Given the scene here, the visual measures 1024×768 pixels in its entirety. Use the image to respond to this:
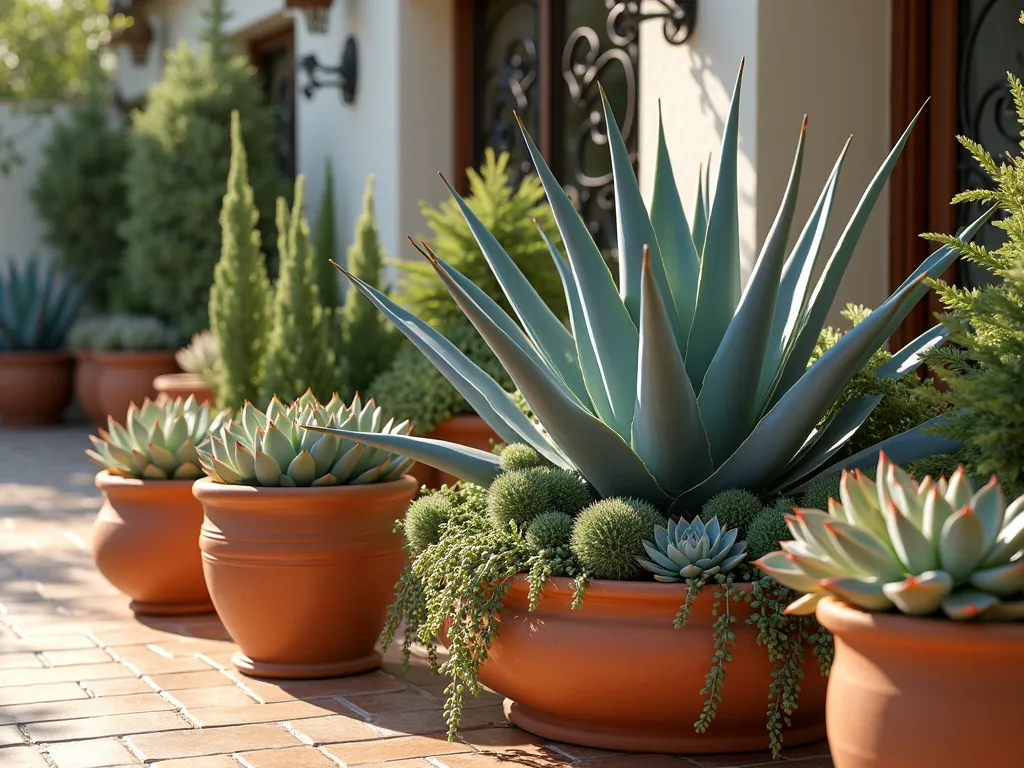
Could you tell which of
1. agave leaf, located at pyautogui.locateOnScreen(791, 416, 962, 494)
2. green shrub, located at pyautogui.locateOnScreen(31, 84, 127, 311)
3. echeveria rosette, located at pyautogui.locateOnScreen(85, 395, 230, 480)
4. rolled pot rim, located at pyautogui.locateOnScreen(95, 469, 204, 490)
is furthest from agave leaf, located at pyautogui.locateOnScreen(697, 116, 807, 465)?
green shrub, located at pyautogui.locateOnScreen(31, 84, 127, 311)

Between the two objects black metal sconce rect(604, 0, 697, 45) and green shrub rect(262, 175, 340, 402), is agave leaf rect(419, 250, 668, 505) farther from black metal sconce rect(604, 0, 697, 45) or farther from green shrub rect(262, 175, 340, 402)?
green shrub rect(262, 175, 340, 402)

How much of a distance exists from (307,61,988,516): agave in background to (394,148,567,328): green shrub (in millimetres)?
1892

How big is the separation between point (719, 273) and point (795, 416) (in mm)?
494

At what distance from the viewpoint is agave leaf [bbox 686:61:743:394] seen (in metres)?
3.49

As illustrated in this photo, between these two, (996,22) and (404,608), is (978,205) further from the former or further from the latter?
(404,608)

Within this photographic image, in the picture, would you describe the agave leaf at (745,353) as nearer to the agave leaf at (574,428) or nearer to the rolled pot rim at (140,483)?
the agave leaf at (574,428)

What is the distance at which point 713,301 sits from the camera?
11.7 ft

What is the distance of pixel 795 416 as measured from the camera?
10.6 ft

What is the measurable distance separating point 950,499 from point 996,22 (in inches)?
117

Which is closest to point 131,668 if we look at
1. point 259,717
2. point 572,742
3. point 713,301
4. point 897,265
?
point 259,717

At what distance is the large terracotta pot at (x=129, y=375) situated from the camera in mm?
10453

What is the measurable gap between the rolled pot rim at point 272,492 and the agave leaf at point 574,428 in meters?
0.84

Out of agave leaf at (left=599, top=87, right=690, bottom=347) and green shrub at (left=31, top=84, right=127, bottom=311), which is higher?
green shrub at (left=31, top=84, right=127, bottom=311)

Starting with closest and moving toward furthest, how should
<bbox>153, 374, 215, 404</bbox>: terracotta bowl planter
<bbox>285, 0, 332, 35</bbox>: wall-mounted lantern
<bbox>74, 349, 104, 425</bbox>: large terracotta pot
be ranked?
<bbox>153, 374, 215, 404</bbox>: terracotta bowl planter < <bbox>285, 0, 332, 35</bbox>: wall-mounted lantern < <bbox>74, 349, 104, 425</bbox>: large terracotta pot
